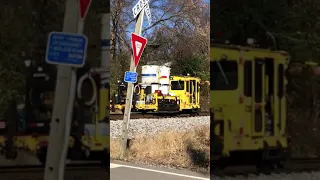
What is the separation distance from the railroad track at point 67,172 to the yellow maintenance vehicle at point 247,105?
1.22 m

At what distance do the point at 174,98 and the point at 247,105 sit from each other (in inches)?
795

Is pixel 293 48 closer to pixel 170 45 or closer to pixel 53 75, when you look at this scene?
pixel 53 75

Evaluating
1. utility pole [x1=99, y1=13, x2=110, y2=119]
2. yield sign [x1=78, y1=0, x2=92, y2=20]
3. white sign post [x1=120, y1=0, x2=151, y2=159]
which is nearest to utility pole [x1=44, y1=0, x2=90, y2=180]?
yield sign [x1=78, y1=0, x2=92, y2=20]

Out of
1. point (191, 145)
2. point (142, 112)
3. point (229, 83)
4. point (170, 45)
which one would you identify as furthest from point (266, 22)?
point (170, 45)

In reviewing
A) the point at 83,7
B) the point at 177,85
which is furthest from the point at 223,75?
the point at 177,85

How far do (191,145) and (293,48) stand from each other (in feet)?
17.1

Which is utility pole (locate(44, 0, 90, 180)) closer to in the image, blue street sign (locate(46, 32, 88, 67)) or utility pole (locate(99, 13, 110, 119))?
blue street sign (locate(46, 32, 88, 67))

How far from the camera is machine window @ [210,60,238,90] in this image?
440cm

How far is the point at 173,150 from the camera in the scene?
8.95 meters

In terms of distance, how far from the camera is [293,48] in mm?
4570

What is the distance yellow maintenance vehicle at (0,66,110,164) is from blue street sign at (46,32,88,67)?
0.12m

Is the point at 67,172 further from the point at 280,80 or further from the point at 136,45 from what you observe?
the point at 136,45

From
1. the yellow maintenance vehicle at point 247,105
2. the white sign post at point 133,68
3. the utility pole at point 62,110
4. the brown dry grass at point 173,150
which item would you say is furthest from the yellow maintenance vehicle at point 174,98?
the utility pole at point 62,110

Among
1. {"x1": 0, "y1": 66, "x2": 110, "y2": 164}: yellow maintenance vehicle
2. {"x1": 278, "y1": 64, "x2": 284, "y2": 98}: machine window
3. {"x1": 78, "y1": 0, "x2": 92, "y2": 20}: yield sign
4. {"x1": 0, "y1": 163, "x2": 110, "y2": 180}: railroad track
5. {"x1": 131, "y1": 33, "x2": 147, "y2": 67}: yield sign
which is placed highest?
{"x1": 131, "y1": 33, "x2": 147, "y2": 67}: yield sign
